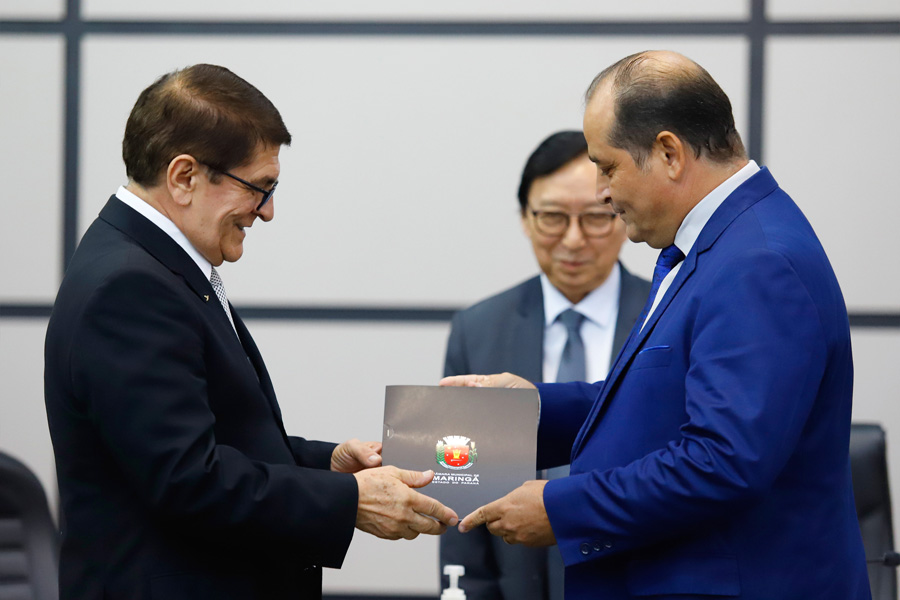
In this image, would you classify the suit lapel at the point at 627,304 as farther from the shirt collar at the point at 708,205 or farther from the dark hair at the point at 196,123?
the dark hair at the point at 196,123

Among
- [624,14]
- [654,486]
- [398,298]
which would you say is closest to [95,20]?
[398,298]

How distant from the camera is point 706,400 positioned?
152 centimetres

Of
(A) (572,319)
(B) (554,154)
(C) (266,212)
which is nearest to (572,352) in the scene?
(A) (572,319)

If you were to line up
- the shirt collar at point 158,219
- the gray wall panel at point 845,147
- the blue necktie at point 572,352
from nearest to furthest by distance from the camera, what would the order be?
the shirt collar at point 158,219, the blue necktie at point 572,352, the gray wall panel at point 845,147

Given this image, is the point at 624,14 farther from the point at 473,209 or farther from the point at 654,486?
the point at 654,486

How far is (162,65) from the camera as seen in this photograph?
3471 millimetres

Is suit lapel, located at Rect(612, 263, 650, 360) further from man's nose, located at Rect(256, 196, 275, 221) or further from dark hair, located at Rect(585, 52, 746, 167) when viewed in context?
man's nose, located at Rect(256, 196, 275, 221)

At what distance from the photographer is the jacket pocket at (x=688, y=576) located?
157 centimetres

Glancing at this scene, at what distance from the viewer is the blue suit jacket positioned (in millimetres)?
1511

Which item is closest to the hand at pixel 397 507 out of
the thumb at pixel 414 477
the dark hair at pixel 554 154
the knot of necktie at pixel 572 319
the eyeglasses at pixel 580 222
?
the thumb at pixel 414 477

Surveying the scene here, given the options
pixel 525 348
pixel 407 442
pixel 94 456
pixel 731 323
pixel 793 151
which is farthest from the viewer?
pixel 793 151

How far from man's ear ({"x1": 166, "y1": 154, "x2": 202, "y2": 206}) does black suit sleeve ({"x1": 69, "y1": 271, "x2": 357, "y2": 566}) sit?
21 cm

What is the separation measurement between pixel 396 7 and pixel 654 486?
7.86ft

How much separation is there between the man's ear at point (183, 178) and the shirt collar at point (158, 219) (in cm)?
4
